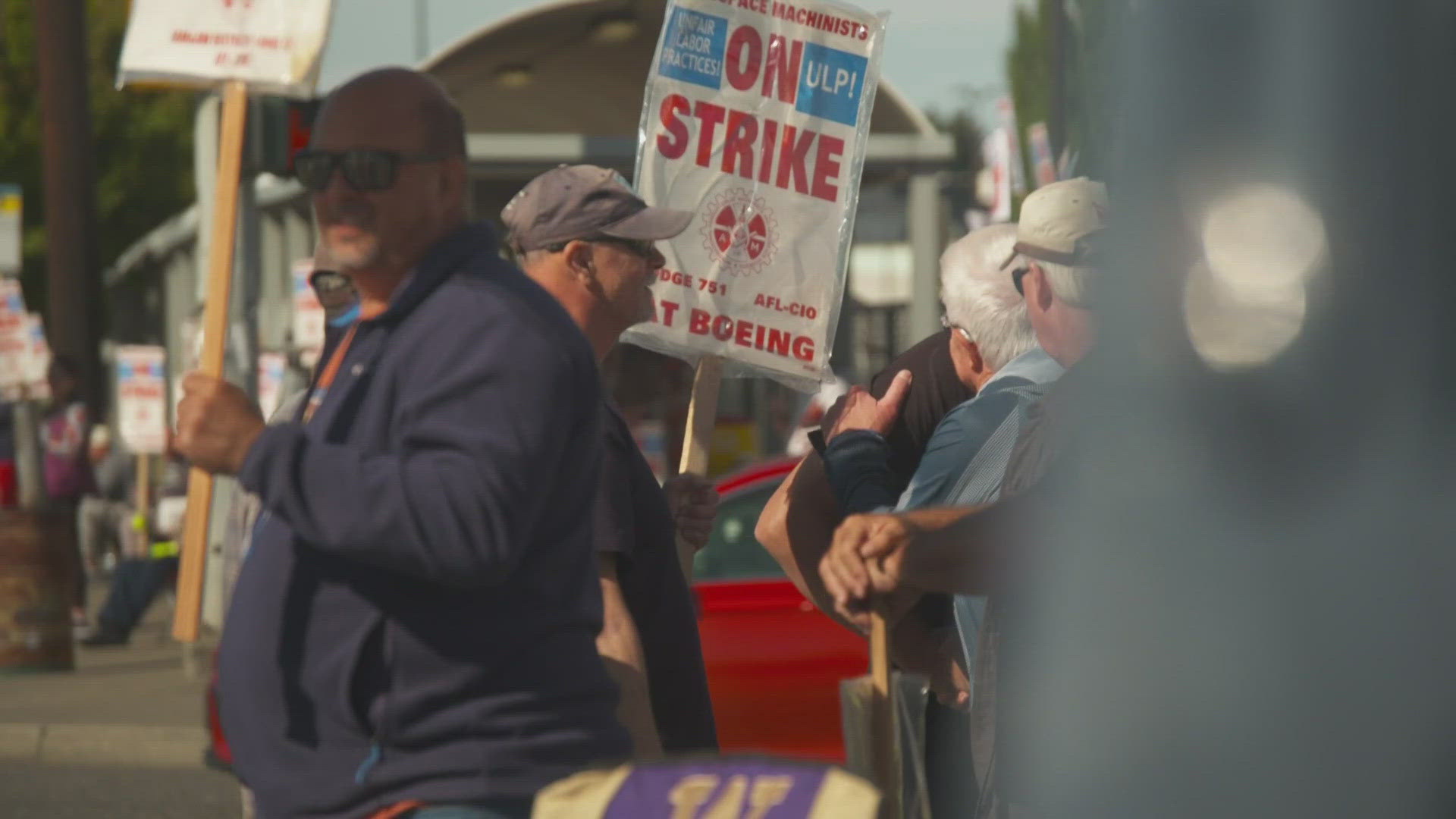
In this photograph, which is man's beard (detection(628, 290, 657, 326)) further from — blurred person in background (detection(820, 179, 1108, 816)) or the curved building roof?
the curved building roof

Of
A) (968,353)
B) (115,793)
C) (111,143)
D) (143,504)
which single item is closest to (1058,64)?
(115,793)

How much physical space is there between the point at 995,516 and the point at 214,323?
134 centimetres

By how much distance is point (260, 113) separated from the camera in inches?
372

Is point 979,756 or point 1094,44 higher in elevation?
point 1094,44

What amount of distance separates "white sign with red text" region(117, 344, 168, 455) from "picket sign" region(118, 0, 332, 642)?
49.9 feet

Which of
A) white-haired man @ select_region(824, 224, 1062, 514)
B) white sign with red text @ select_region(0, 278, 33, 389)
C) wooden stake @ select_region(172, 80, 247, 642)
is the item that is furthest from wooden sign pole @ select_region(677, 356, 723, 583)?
white sign with red text @ select_region(0, 278, 33, 389)

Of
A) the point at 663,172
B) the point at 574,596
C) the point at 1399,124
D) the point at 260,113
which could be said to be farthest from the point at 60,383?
the point at 1399,124

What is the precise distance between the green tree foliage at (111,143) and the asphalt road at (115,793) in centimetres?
2969

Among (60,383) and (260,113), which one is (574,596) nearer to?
(260,113)

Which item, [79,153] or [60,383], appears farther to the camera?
[79,153]

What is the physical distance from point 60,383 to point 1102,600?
15767 millimetres

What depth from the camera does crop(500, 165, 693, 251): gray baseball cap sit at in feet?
11.3

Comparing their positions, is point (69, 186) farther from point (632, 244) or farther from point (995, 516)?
point (995, 516)

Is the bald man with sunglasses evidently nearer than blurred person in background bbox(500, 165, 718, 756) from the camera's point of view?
Yes
